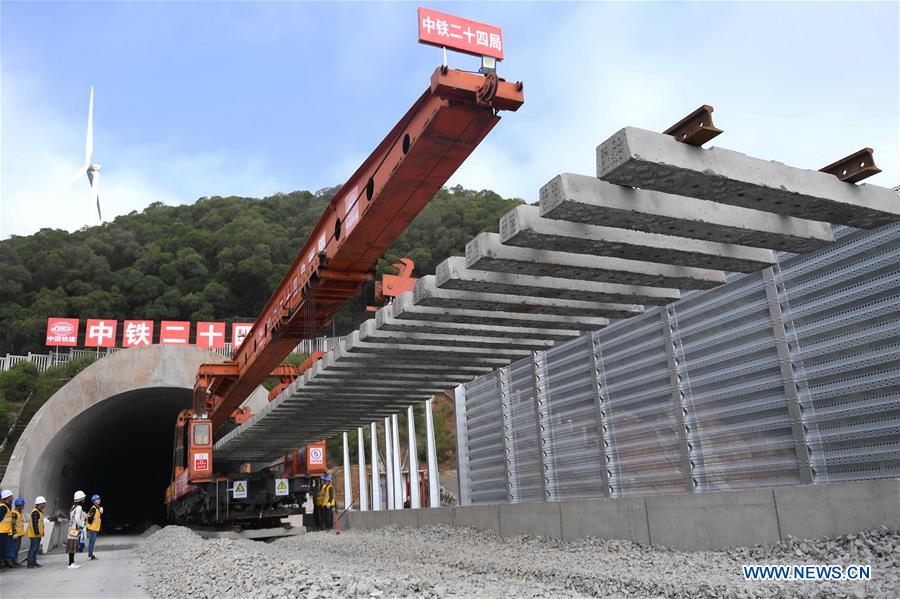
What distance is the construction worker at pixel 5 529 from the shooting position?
12.5 m

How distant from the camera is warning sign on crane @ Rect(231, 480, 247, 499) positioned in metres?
16.7

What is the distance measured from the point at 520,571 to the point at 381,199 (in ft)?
15.5

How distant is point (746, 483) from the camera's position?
7594 mm

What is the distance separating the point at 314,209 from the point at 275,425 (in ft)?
186

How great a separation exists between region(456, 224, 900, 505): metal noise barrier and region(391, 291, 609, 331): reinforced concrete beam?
34.5 inches

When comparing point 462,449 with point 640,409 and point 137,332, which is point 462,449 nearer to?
point 640,409

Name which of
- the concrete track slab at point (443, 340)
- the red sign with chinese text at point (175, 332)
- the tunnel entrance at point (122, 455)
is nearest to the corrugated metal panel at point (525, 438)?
the concrete track slab at point (443, 340)

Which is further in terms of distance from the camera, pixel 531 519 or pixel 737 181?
pixel 531 519

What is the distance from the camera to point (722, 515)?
288 inches

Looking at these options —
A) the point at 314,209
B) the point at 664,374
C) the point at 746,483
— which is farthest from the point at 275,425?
the point at 314,209

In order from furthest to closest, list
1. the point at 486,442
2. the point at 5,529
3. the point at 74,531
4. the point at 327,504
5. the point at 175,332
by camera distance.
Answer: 1. the point at 175,332
2. the point at 327,504
3. the point at 486,442
4. the point at 74,531
5. the point at 5,529

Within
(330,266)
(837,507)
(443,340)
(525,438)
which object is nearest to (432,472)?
(525,438)

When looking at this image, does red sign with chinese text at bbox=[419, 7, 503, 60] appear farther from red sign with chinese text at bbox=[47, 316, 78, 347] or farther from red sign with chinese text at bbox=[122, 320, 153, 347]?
red sign with chinese text at bbox=[47, 316, 78, 347]

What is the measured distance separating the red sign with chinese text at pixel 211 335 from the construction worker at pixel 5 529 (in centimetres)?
3845
